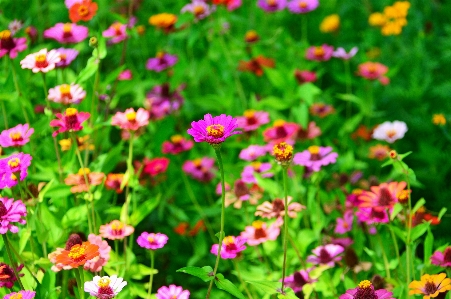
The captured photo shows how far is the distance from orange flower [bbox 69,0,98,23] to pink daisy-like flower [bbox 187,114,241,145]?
0.71 m

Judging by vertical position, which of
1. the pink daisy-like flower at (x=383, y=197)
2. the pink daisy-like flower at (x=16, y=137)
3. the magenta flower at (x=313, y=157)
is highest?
the pink daisy-like flower at (x=16, y=137)

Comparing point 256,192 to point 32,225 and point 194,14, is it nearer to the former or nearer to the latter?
point 32,225

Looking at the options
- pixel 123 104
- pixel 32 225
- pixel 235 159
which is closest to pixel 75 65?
pixel 123 104

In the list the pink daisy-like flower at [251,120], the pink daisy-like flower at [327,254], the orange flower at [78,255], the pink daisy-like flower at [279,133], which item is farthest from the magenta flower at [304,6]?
the orange flower at [78,255]

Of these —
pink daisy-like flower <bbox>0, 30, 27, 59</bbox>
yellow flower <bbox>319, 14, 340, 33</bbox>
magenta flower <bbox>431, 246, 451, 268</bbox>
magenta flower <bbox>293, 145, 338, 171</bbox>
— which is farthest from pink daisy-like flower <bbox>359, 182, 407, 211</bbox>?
yellow flower <bbox>319, 14, 340, 33</bbox>

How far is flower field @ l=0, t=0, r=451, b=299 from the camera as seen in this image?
145 centimetres

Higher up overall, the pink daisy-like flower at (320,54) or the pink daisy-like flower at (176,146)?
the pink daisy-like flower at (320,54)

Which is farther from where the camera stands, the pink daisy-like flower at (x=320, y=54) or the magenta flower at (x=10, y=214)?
the pink daisy-like flower at (x=320, y=54)

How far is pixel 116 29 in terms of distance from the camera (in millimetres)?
2219

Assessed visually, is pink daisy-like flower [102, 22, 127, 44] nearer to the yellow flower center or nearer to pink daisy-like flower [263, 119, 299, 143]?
pink daisy-like flower [263, 119, 299, 143]

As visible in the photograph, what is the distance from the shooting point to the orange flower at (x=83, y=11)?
1.77m

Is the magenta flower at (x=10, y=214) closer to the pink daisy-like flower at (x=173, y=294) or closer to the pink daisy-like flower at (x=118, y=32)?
the pink daisy-like flower at (x=173, y=294)

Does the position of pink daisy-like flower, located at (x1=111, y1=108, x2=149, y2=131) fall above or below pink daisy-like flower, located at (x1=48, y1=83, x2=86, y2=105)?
below

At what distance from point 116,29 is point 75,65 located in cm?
67
